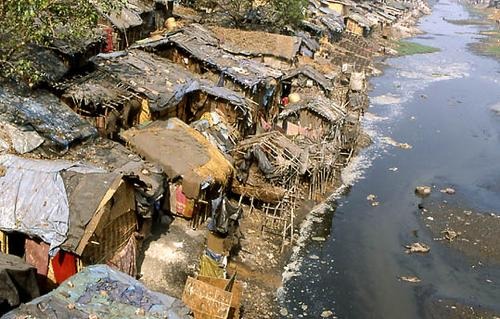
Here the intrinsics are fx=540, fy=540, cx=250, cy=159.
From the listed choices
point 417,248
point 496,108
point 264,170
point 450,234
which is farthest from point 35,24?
point 496,108

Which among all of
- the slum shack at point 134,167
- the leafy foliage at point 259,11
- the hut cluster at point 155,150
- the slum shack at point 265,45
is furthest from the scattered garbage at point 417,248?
the leafy foliage at point 259,11

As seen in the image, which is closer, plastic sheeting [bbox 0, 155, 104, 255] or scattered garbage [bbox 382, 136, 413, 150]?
plastic sheeting [bbox 0, 155, 104, 255]

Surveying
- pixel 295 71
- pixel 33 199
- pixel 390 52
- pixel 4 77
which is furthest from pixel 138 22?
pixel 390 52

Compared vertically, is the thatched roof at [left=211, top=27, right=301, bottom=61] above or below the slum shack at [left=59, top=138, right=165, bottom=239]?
above

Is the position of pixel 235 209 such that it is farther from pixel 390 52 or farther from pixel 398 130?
pixel 390 52

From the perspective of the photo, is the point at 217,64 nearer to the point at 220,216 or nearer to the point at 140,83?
the point at 140,83

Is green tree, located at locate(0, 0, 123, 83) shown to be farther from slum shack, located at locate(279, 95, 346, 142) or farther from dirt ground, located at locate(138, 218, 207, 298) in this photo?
slum shack, located at locate(279, 95, 346, 142)

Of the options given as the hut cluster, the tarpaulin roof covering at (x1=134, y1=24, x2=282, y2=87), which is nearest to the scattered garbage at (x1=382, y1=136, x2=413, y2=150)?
the hut cluster
